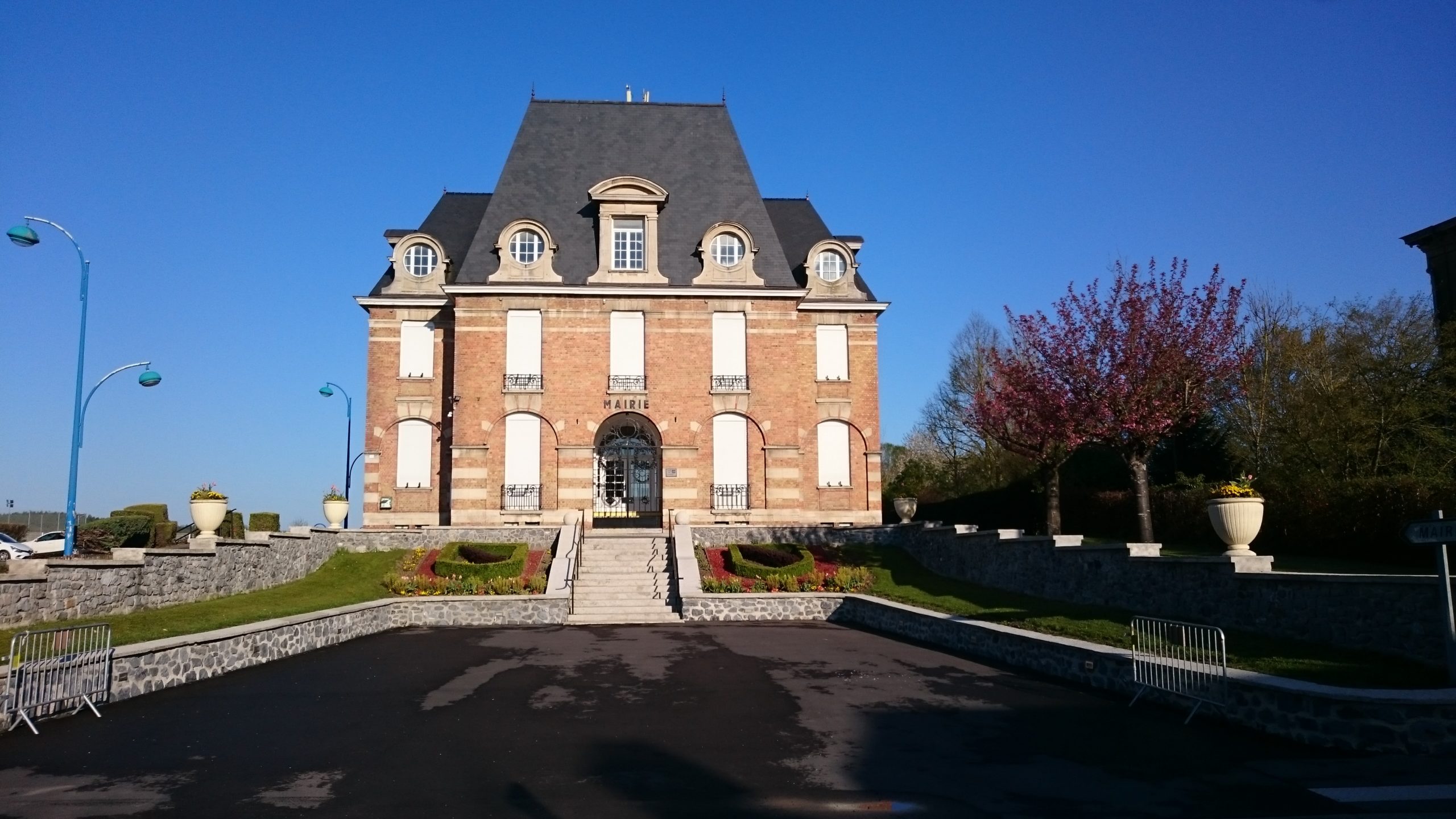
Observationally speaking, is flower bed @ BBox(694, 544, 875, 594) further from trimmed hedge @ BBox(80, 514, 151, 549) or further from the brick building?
trimmed hedge @ BBox(80, 514, 151, 549)

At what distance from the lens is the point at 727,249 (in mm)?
31438

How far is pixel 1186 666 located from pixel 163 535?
2470 cm

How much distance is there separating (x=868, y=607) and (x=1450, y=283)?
766 inches

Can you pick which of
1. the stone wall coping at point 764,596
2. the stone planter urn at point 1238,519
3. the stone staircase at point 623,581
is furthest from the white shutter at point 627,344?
the stone planter urn at point 1238,519

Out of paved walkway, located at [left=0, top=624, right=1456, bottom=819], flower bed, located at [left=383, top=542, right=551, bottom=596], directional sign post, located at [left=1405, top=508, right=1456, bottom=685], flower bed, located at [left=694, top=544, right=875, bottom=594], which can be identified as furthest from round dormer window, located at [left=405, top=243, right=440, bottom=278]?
directional sign post, located at [left=1405, top=508, right=1456, bottom=685]

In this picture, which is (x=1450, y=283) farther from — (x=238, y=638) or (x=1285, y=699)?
(x=238, y=638)

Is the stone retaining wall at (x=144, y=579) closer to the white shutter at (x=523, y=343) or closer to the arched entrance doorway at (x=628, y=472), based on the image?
the white shutter at (x=523, y=343)

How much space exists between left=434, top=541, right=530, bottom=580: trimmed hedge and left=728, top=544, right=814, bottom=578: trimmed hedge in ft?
18.1

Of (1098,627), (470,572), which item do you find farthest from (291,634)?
(1098,627)

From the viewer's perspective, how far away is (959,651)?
51.4 ft

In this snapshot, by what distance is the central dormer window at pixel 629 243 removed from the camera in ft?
102

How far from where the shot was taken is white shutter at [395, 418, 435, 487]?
3156 centimetres

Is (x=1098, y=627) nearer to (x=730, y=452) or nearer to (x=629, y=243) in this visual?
(x=730, y=452)

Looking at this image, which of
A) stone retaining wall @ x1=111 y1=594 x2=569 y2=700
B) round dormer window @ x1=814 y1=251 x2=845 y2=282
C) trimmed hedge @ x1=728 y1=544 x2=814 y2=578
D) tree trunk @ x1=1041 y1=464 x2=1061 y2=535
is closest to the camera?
stone retaining wall @ x1=111 y1=594 x2=569 y2=700
